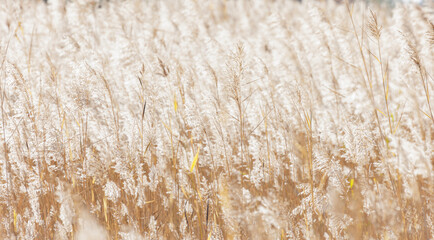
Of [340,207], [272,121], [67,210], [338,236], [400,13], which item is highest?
[400,13]

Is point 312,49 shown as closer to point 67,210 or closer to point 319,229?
point 319,229

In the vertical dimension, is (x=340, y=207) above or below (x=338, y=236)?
above

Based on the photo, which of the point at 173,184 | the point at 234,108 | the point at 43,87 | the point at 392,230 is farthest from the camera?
the point at 43,87

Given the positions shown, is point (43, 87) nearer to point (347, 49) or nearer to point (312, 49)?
point (347, 49)

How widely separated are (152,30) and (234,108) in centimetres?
251

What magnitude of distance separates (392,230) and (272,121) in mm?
869

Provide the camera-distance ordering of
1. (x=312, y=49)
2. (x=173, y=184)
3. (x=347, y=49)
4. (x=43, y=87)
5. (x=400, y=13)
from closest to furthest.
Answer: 1. (x=173, y=184)
2. (x=43, y=87)
3. (x=347, y=49)
4. (x=400, y=13)
5. (x=312, y=49)

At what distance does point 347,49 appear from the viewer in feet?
8.13

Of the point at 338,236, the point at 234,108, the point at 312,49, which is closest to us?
the point at 338,236

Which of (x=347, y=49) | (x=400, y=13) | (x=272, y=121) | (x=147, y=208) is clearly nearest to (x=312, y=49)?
(x=400, y=13)

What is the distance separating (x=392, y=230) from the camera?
1.28 meters

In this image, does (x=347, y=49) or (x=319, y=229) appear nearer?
(x=319, y=229)

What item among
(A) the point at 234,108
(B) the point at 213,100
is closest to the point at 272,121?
(A) the point at 234,108

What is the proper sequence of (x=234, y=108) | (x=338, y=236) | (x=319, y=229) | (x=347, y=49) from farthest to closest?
(x=347, y=49)
(x=234, y=108)
(x=319, y=229)
(x=338, y=236)
